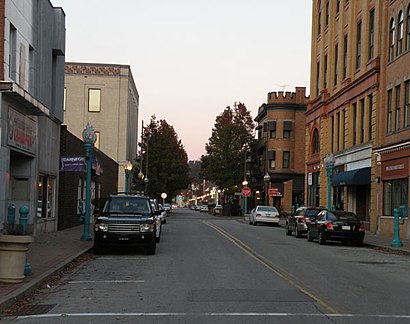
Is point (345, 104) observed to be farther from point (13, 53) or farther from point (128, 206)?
point (13, 53)

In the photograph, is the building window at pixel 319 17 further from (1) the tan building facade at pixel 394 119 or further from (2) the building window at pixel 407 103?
(2) the building window at pixel 407 103

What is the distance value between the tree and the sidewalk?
4727 cm

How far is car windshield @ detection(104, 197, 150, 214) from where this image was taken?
19875mm

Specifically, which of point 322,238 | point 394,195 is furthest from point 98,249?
point 394,195

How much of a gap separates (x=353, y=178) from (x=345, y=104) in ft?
21.9

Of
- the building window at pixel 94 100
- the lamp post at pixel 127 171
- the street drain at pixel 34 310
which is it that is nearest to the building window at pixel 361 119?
the lamp post at pixel 127 171

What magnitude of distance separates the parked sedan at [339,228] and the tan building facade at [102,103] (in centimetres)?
3577

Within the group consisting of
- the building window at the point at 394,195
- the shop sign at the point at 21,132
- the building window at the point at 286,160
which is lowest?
the building window at the point at 394,195

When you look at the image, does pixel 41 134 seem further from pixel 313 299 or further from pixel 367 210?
pixel 367 210

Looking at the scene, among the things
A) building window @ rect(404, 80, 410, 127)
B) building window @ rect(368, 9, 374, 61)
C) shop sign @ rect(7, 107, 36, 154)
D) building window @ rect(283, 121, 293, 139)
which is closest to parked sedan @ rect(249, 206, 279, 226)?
building window @ rect(368, 9, 374, 61)

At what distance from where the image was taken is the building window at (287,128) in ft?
230

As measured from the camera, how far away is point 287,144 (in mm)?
70188

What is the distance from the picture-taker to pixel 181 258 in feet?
60.5

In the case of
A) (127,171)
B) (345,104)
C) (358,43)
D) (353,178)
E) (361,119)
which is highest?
(358,43)
